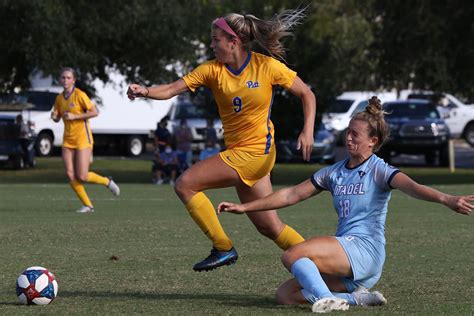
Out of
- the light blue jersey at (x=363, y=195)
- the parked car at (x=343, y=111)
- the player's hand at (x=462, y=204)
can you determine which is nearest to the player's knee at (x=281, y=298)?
the light blue jersey at (x=363, y=195)

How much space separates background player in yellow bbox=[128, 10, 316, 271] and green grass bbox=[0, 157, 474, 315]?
1.85 ft

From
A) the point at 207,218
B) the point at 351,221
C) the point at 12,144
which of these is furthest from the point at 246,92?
the point at 12,144

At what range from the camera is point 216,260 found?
9.66 m

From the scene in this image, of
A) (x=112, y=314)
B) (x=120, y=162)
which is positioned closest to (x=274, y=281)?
(x=112, y=314)

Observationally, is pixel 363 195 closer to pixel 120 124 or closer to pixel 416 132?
pixel 416 132

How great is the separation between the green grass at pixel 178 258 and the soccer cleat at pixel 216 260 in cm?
21

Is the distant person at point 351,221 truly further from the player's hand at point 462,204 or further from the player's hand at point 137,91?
the player's hand at point 137,91

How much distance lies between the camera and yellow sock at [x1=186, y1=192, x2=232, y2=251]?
9.77 metres

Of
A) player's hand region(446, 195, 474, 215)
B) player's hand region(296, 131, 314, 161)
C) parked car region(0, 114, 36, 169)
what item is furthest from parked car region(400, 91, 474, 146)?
player's hand region(446, 195, 474, 215)

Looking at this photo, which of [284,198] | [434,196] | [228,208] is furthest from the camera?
[284,198]

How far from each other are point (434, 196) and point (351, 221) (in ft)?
2.59

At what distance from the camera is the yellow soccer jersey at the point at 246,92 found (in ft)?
32.1

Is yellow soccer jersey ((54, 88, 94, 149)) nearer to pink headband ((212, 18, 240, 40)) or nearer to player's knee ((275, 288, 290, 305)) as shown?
pink headband ((212, 18, 240, 40))

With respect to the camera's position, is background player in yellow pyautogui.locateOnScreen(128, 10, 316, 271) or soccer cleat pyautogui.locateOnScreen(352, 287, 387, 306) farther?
background player in yellow pyautogui.locateOnScreen(128, 10, 316, 271)
